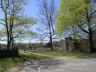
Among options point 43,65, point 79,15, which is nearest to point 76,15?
point 79,15

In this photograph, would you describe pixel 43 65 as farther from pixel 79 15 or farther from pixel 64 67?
pixel 79 15

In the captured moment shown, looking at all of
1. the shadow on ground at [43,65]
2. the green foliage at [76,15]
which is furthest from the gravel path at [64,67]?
the green foliage at [76,15]

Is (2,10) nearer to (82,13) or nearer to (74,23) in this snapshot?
(74,23)

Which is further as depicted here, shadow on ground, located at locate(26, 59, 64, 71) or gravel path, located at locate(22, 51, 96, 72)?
shadow on ground, located at locate(26, 59, 64, 71)

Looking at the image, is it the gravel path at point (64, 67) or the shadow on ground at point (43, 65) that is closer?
the gravel path at point (64, 67)

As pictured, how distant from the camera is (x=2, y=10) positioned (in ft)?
44.6

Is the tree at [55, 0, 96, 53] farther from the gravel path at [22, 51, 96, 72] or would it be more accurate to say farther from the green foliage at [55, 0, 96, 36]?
the gravel path at [22, 51, 96, 72]

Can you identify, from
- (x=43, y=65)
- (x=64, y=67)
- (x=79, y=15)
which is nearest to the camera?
(x=64, y=67)

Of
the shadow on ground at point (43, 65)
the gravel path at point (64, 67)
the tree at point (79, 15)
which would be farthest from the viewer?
the tree at point (79, 15)

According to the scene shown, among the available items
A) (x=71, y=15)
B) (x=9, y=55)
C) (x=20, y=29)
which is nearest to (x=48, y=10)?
(x=71, y=15)

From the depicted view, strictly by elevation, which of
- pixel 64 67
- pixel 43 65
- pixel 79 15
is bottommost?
pixel 43 65

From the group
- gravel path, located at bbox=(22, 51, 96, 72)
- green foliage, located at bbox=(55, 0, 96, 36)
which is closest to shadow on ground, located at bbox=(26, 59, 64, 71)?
gravel path, located at bbox=(22, 51, 96, 72)

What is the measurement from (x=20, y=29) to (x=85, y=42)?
531 inches

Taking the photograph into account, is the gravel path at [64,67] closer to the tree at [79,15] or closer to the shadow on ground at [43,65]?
the shadow on ground at [43,65]
